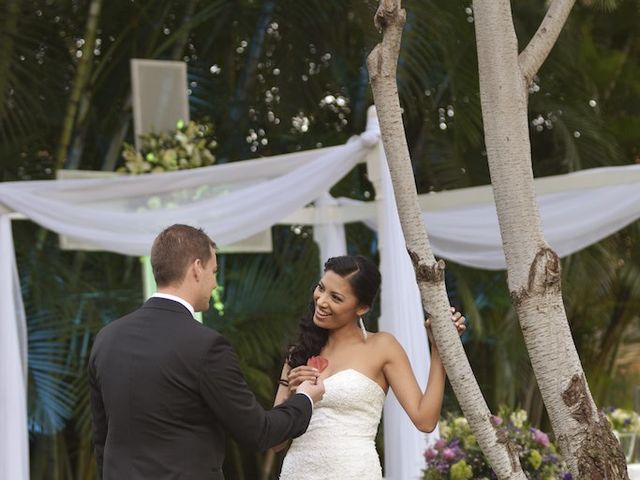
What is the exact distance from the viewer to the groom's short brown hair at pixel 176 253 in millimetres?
2938

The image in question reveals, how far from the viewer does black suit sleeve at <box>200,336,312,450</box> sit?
2.83 metres

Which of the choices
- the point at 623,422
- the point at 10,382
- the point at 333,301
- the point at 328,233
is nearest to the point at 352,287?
the point at 333,301

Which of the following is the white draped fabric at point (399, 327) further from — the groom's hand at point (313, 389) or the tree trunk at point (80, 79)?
the tree trunk at point (80, 79)

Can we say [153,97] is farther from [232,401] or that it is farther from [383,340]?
[232,401]

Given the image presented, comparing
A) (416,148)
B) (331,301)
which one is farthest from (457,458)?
(416,148)

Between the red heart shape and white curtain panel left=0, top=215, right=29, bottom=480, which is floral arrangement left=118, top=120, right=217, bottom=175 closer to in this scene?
white curtain panel left=0, top=215, right=29, bottom=480

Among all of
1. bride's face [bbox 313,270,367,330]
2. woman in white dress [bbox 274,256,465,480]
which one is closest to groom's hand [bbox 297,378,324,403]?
woman in white dress [bbox 274,256,465,480]

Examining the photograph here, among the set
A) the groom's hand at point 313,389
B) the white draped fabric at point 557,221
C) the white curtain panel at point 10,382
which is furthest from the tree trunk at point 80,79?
the groom's hand at point 313,389

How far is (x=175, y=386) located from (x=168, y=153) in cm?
368

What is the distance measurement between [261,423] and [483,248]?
11.4 feet

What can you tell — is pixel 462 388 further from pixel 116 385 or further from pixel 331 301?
pixel 116 385

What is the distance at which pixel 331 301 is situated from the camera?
11.7ft

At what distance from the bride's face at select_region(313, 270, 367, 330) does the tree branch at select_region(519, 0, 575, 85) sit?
2.64ft

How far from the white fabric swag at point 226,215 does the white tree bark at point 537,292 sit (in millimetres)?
1834
